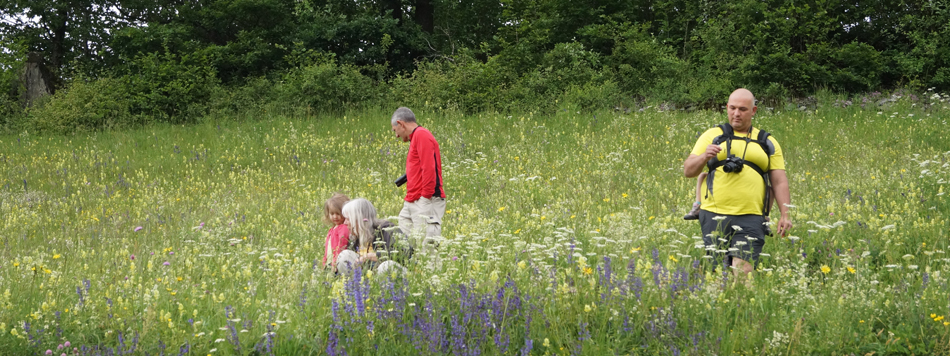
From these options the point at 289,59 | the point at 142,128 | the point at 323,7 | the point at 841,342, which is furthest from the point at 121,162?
the point at 841,342

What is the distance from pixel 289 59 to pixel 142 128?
511 centimetres

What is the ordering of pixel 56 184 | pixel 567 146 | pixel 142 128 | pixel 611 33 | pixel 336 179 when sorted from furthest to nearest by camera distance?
pixel 611 33 < pixel 142 128 < pixel 567 146 < pixel 56 184 < pixel 336 179

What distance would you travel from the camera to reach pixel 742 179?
4.73 metres

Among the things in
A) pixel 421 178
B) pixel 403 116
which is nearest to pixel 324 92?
pixel 403 116

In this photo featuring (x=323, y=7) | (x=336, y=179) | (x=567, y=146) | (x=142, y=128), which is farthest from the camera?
(x=323, y=7)

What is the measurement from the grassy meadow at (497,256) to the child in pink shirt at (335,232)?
12.5 inches

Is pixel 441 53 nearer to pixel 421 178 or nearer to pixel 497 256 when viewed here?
pixel 421 178

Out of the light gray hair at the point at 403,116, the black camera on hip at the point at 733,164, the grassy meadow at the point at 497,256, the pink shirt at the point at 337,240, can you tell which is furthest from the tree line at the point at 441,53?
the black camera on hip at the point at 733,164

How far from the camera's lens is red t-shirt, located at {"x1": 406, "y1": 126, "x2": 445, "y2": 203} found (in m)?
6.11

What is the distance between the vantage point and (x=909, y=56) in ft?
56.0

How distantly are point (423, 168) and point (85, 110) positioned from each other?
16260 millimetres

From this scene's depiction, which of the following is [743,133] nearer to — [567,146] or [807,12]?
[567,146]

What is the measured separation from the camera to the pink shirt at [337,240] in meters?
5.42

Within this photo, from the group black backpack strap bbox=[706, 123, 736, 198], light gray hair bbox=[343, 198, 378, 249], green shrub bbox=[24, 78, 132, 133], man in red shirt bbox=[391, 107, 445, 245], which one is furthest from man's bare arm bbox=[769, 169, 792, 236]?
green shrub bbox=[24, 78, 132, 133]
